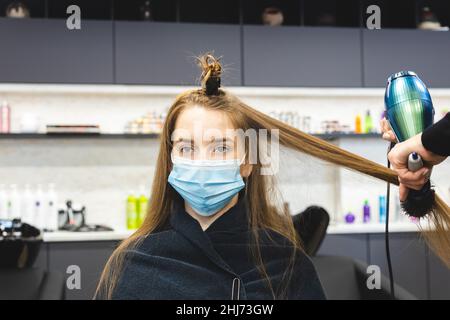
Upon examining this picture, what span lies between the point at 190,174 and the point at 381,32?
2622mm

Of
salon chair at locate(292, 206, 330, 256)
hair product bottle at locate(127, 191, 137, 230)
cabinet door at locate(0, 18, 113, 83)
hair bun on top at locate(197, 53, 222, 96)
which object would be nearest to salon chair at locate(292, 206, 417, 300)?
salon chair at locate(292, 206, 330, 256)

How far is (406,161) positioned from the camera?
1.02 meters

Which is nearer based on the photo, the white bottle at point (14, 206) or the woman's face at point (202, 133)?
the woman's face at point (202, 133)

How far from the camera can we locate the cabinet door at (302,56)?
3369 mm

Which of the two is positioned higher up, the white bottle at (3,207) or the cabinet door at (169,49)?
the cabinet door at (169,49)

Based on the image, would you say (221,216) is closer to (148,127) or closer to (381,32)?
(148,127)

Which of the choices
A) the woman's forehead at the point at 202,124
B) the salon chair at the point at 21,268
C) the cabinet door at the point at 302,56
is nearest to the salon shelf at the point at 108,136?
the cabinet door at the point at 302,56

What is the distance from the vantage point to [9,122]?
3.28 m

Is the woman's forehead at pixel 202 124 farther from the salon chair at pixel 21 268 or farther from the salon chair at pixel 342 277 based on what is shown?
the salon chair at pixel 21 268

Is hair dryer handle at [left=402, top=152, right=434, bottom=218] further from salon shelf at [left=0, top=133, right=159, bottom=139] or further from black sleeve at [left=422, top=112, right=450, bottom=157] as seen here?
salon shelf at [left=0, top=133, right=159, bottom=139]

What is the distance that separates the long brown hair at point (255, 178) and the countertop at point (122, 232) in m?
1.72

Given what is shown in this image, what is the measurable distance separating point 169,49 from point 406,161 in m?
2.48

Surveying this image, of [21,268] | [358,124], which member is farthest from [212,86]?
[358,124]
